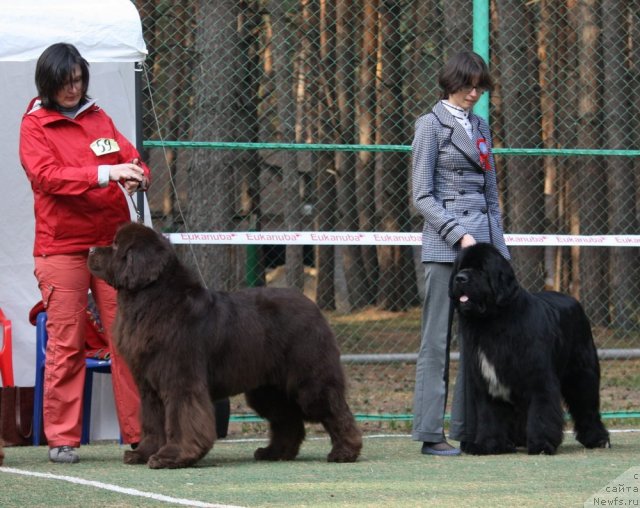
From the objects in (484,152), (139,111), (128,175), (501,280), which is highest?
(139,111)

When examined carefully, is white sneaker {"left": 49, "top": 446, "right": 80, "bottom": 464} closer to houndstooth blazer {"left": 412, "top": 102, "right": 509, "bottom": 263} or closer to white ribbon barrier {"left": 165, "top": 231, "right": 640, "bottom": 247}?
white ribbon barrier {"left": 165, "top": 231, "right": 640, "bottom": 247}

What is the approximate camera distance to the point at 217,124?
11250 mm

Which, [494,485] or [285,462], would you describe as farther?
[285,462]

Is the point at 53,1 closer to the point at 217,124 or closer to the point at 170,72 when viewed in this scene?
the point at 217,124

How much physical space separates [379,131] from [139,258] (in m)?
11.5

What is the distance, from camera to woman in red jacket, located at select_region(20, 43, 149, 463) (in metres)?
6.55

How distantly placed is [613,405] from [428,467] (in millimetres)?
4448

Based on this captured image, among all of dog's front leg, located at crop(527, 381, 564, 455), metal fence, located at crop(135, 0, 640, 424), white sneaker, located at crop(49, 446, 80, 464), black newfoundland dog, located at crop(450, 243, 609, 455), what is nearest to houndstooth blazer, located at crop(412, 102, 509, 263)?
black newfoundland dog, located at crop(450, 243, 609, 455)

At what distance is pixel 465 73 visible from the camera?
6961mm

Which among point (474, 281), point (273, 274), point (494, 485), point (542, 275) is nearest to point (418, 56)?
point (542, 275)

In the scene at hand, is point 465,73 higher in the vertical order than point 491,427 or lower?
higher

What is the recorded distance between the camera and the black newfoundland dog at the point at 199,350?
20.1 feet

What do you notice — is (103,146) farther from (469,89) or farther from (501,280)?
(501,280)

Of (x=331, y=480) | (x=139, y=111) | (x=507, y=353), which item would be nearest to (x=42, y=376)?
(x=139, y=111)
